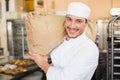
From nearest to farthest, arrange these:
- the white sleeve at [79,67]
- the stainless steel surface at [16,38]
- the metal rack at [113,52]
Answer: the white sleeve at [79,67]
the metal rack at [113,52]
the stainless steel surface at [16,38]

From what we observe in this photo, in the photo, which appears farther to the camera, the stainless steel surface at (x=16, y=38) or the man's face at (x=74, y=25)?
the stainless steel surface at (x=16, y=38)

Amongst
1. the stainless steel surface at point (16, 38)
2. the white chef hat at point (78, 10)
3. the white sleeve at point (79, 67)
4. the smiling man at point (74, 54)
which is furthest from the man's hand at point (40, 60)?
the stainless steel surface at point (16, 38)

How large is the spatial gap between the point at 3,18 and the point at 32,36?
4.17 ft

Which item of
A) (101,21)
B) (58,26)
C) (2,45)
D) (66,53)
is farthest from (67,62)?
(101,21)

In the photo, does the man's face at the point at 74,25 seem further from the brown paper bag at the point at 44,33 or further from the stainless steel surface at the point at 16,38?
the stainless steel surface at the point at 16,38

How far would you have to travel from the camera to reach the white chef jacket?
1.34 meters

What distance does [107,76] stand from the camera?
9.03 feet

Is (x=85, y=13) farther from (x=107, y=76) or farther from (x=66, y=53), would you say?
(x=107, y=76)

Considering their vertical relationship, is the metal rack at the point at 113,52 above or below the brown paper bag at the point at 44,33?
below

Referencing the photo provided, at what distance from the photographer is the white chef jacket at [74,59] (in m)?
1.34

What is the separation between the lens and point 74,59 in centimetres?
135

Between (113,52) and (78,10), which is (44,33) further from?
(113,52)

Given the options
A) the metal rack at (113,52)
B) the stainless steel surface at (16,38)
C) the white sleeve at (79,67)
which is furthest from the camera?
the stainless steel surface at (16,38)

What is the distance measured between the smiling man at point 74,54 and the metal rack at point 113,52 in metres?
1.20
